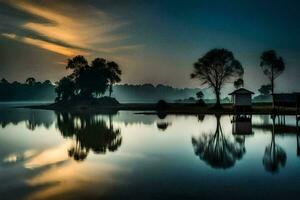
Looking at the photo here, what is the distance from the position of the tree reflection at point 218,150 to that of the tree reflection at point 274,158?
162cm

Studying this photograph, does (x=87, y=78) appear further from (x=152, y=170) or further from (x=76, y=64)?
(x=152, y=170)

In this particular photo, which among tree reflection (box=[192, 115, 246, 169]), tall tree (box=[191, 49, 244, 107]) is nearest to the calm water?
tree reflection (box=[192, 115, 246, 169])

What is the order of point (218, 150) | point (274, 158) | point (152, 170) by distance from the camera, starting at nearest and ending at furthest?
point (152, 170)
point (274, 158)
point (218, 150)

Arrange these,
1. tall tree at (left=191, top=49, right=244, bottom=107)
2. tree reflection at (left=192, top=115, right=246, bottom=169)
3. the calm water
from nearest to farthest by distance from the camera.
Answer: the calm water, tree reflection at (left=192, top=115, right=246, bottom=169), tall tree at (left=191, top=49, right=244, bottom=107)

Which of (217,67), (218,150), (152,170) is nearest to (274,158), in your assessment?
(218,150)

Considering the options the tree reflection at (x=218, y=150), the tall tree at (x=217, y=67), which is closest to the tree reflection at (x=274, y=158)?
the tree reflection at (x=218, y=150)

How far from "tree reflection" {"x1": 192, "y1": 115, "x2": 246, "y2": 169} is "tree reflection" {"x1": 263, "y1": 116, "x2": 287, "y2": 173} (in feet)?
5.30

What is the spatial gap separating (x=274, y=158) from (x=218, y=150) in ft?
15.0

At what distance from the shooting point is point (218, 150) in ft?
80.9

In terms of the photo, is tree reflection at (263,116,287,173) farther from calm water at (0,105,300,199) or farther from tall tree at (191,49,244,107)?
tall tree at (191,49,244,107)

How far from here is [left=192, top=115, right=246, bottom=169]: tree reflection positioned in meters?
20.1

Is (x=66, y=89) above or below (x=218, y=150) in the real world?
above

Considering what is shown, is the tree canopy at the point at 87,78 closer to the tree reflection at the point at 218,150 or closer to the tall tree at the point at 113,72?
the tall tree at the point at 113,72

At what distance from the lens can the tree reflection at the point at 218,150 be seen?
20.1 metres
